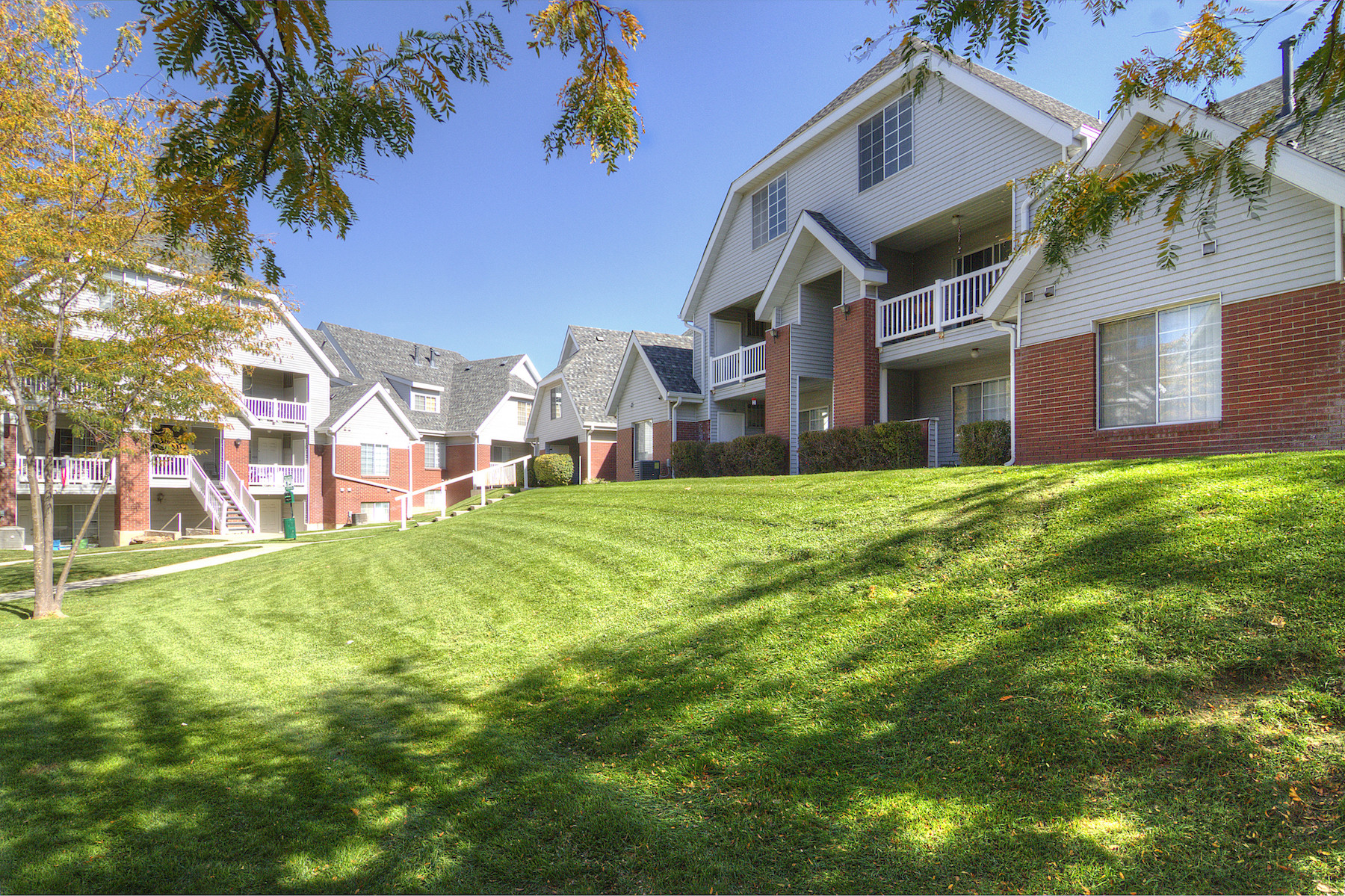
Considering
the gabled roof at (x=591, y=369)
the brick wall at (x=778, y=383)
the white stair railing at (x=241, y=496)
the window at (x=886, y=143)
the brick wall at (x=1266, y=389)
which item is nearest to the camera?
the brick wall at (x=1266, y=389)

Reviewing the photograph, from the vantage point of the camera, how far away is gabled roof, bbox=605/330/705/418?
23312 millimetres

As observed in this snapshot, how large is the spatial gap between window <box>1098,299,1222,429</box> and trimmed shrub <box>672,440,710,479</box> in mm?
11838

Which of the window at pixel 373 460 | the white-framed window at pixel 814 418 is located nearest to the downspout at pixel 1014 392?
the white-framed window at pixel 814 418

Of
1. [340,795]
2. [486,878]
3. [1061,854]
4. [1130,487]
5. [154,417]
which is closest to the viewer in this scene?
[1061,854]

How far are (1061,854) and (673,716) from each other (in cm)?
238

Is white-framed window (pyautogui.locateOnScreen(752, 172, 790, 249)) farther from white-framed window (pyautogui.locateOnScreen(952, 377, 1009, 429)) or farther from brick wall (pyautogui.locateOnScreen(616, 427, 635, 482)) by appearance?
brick wall (pyautogui.locateOnScreen(616, 427, 635, 482))

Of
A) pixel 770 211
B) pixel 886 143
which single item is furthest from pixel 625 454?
pixel 886 143

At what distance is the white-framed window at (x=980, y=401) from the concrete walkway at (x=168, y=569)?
59.7 ft

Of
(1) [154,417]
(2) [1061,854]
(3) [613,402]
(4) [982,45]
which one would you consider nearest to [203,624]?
(1) [154,417]

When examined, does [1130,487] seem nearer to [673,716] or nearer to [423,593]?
[673,716]

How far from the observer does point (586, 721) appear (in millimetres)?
4824

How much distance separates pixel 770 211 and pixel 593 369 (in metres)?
13.3

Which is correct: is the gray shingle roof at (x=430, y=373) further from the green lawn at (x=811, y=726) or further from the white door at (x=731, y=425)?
the green lawn at (x=811, y=726)

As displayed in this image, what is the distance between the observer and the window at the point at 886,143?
1664 centimetres
